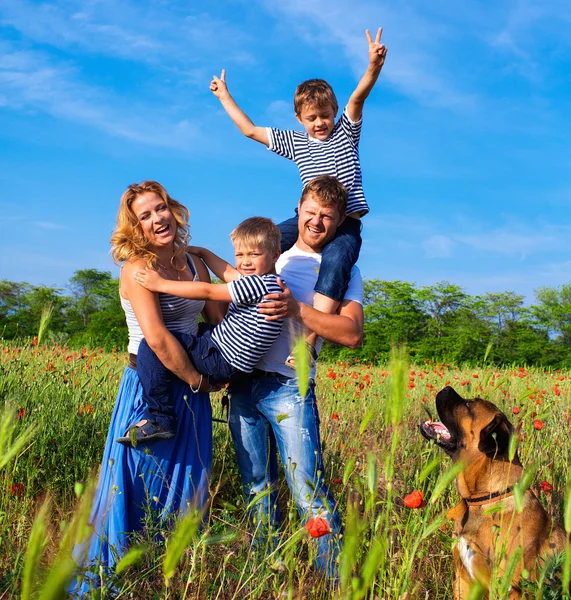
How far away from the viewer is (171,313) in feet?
10.7

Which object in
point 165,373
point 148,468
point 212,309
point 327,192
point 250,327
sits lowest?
point 148,468

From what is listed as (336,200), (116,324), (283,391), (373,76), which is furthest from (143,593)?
(116,324)

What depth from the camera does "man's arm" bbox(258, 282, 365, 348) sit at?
3.04 m

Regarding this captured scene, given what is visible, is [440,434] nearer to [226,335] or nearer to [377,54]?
[226,335]

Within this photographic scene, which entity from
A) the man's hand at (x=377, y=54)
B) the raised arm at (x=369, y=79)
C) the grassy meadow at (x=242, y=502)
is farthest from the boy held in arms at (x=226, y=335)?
the man's hand at (x=377, y=54)

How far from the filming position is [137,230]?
127 inches

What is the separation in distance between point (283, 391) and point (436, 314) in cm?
1954

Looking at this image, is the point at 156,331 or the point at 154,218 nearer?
the point at 156,331

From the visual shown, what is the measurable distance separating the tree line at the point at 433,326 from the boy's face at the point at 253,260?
11.8 meters

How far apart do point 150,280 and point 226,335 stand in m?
0.50

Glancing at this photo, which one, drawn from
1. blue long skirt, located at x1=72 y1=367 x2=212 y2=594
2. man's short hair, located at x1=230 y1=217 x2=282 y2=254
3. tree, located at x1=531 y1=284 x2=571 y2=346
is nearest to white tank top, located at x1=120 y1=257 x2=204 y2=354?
blue long skirt, located at x1=72 y1=367 x2=212 y2=594

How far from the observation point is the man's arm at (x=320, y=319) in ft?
9.97

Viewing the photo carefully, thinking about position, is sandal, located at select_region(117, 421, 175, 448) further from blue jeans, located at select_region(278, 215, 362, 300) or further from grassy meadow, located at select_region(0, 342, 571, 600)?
blue jeans, located at select_region(278, 215, 362, 300)

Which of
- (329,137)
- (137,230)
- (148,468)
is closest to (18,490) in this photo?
(148,468)
